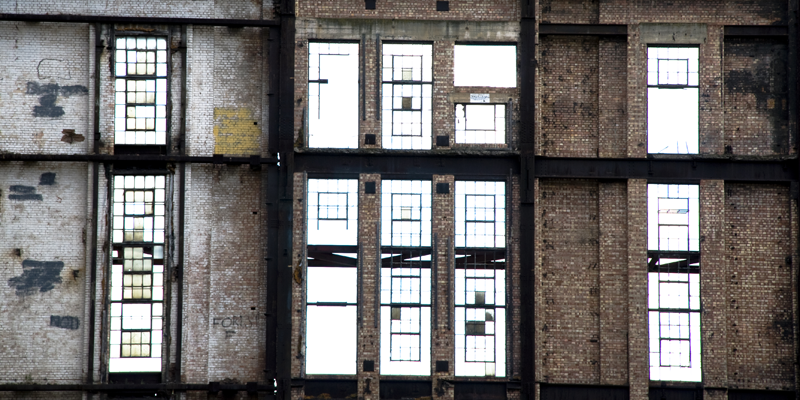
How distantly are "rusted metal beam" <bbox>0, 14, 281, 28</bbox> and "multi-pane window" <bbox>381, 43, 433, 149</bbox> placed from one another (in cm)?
298

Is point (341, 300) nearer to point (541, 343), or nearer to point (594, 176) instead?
point (541, 343)

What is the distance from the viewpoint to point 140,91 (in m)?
16.2

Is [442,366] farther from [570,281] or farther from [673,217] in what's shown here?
[673,217]

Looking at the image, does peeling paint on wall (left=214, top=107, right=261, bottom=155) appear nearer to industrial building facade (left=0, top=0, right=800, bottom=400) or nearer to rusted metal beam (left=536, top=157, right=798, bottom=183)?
industrial building facade (left=0, top=0, right=800, bottom=400)

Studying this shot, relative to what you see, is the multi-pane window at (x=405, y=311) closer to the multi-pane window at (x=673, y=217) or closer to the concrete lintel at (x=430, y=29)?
the concrete lintel at (x=430, y=29)

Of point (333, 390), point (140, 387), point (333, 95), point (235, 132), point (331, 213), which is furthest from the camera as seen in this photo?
point (235, 132)

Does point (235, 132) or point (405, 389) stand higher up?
point (235, 132)

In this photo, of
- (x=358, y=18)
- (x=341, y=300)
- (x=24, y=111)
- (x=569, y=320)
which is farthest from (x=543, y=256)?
(x=24, y=111)

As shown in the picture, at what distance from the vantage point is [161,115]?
16203mm

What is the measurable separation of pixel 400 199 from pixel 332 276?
8.02 feet

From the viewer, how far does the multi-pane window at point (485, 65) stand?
16.2 m

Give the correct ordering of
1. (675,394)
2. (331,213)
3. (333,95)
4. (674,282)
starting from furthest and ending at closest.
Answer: (333,95) < (331,213) < (674,282) < (675,394)

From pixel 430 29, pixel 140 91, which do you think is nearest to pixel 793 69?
pixel 430 29

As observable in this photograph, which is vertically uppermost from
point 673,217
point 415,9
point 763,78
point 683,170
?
point 415,9
